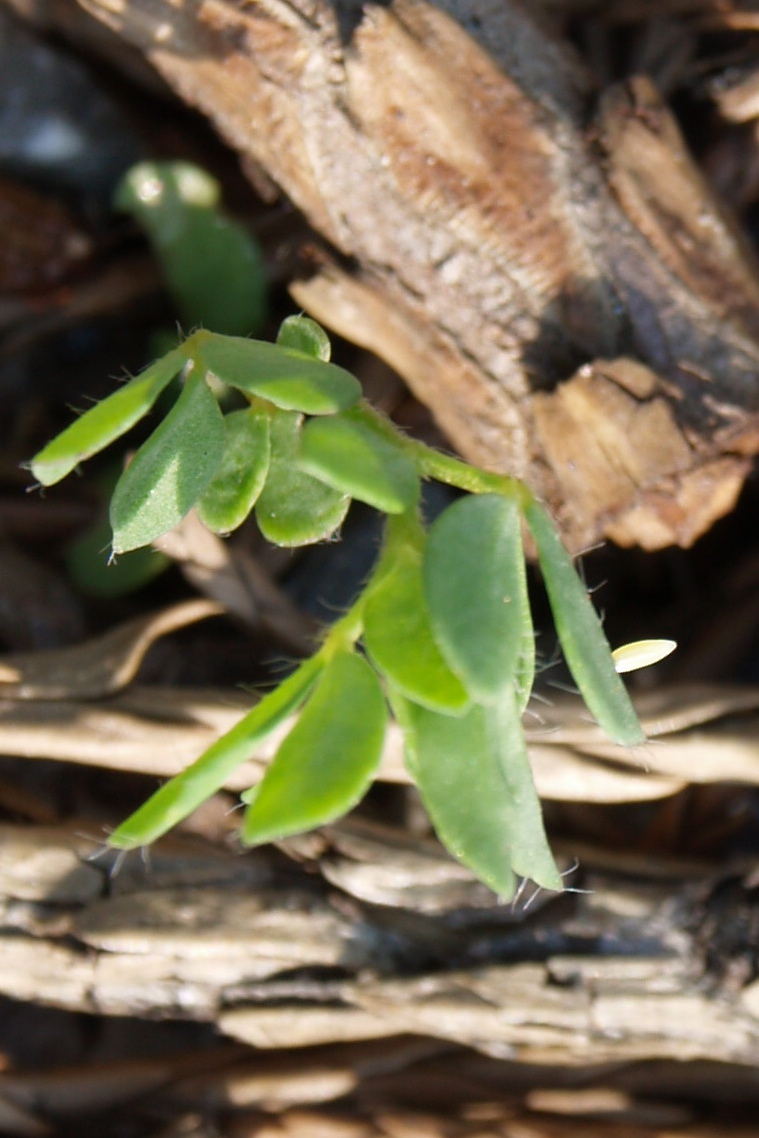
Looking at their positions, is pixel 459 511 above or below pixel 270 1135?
above

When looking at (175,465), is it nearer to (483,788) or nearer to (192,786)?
(192,786)

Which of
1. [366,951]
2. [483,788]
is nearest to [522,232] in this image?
[483,788]

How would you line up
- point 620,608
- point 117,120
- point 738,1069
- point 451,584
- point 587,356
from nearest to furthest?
point 451,584
point 587,356
point 738,1069
point 620,608
point 117,120

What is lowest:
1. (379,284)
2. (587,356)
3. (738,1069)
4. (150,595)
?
(150,595)

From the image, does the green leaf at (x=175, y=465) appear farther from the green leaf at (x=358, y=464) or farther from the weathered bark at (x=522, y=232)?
the weathered bark at (x=522, y=232)

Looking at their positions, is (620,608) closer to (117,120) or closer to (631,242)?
(631,242)

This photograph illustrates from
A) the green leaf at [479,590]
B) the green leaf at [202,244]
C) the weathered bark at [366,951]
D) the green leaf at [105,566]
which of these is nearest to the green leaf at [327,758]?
the green leaf at [479,590]

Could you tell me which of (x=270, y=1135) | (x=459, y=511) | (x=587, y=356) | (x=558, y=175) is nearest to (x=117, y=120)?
(x=558, y=175)

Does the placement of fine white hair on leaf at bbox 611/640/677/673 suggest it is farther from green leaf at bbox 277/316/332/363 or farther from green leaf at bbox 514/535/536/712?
green leaf at bbox 277/316/332/363
